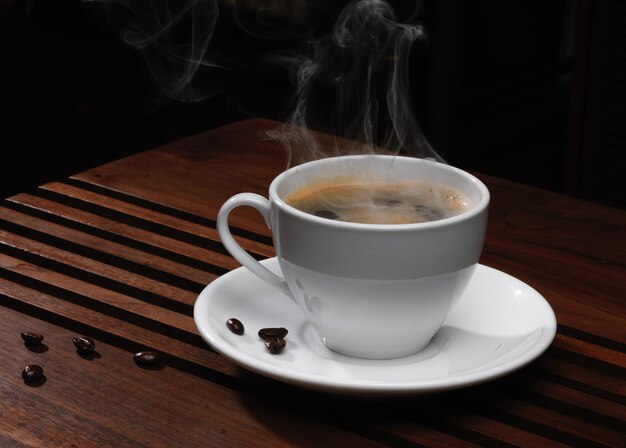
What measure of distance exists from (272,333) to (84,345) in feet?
0.55

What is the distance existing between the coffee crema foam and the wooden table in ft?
0.52

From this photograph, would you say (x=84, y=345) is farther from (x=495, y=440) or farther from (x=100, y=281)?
(x=495, y=440)

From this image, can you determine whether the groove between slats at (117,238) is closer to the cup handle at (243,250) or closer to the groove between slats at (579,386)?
the cup handle at (243,250)

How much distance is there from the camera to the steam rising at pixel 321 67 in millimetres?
1237

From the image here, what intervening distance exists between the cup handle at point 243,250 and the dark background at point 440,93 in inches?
65.8

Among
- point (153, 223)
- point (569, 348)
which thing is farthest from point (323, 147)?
point (569, 348)

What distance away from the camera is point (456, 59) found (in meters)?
2.60

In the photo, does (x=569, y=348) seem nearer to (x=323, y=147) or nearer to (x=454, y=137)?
(x=323, y=147)

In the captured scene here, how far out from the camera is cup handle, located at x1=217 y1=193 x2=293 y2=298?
91cm

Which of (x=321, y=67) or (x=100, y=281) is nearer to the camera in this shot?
(x=100, y=281)

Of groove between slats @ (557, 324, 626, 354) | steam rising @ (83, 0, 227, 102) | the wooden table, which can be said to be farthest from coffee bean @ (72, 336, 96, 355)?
steam rising @ (83, 0, 227, 102)

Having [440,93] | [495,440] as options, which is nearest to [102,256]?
[495,440]

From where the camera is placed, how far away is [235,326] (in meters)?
0.86

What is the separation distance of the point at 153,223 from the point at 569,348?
0.52 meters
